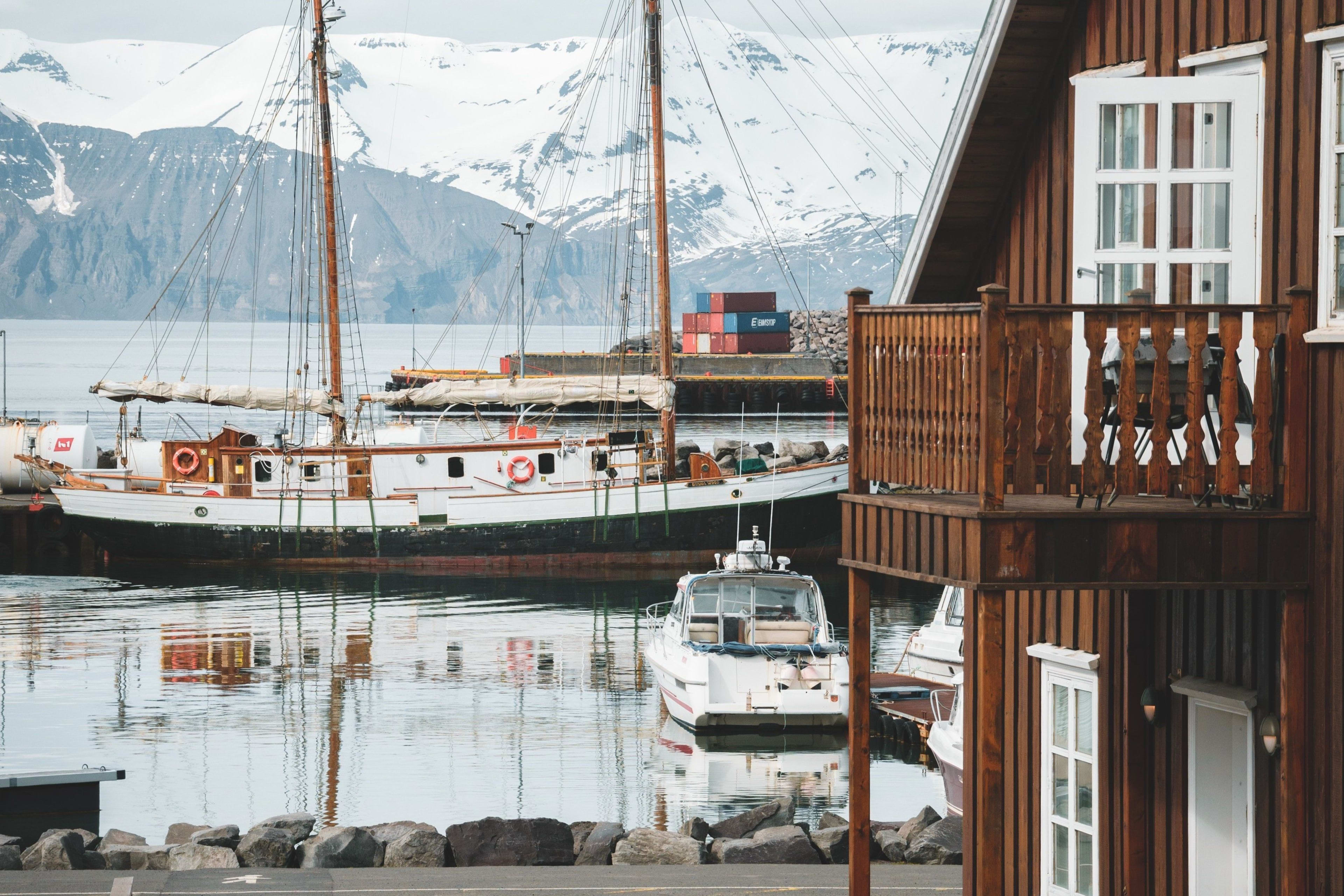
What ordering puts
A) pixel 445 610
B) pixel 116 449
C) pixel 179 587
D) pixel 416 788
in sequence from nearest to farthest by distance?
pixel 416 788 < pixel 445 610 < pixel 179 587 < pixel 116 449

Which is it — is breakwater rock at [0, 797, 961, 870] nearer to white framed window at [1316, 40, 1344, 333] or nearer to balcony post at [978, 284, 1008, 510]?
balcony post at [978, 284, 1008, 510]

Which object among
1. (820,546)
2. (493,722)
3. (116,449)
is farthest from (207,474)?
(493,722)

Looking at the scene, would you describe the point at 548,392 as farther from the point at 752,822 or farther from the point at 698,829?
the point at 698,829

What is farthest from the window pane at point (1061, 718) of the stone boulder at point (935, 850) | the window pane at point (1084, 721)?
the stone boulder at point (935, 850)

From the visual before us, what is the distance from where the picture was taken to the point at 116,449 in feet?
177

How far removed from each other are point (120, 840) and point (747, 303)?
126 m

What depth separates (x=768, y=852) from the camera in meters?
13.5

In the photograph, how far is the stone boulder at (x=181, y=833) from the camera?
15328mm

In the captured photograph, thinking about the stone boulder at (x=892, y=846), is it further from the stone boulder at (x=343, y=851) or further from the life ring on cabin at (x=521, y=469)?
the life ring on cabin at (x=521, y=469)

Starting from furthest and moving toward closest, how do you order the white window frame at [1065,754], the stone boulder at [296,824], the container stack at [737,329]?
1. the container stack at [737,329]
2. the stone boulder at [296,824]
3. the white window frame at [1065,754]

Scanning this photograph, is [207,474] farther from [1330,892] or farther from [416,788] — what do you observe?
[1330,892]

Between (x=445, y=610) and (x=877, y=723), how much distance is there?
17859mm

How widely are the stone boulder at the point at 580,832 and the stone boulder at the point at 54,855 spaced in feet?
13.0

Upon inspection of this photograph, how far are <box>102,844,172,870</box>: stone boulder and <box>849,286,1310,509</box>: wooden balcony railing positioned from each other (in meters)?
8.02
